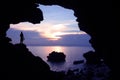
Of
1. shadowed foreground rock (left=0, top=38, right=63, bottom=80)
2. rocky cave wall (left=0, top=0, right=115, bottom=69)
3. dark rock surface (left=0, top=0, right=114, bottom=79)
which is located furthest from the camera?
shadowed foreground rock (left=0, top=38, right=63, bottom=80)

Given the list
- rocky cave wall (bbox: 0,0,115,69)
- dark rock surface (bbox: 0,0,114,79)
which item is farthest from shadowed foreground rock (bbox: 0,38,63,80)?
rocky cave wall (bbox: 0,0,115,69)

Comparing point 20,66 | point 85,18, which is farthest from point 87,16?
point 20,66

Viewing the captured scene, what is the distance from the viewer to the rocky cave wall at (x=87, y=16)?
31.6 metres

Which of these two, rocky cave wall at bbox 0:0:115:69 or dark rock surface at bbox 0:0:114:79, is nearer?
dark rock surface at bbox 0:0:114:79

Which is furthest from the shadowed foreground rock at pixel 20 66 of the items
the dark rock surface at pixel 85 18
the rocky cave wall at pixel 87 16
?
the rocky cave wall at pixel 87 16

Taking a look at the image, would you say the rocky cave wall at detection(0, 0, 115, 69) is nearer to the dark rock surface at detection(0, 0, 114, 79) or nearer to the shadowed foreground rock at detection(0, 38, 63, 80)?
the dark rock surface at detection(0, 0, 114, 79)

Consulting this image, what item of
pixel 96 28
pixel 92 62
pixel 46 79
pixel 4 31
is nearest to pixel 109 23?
pixel 96 28

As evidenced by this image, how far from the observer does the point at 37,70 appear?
4006cm

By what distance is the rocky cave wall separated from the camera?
31.6 metres

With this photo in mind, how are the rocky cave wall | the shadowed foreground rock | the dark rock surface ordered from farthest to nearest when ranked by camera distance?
the shadowed foreground rock, the rocky cave wall, the dark rock surface

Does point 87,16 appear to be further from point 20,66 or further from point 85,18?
point 20,66

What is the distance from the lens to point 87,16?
37.2m

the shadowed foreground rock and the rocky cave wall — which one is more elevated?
the rocky cave wall

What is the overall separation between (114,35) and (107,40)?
2.52m
